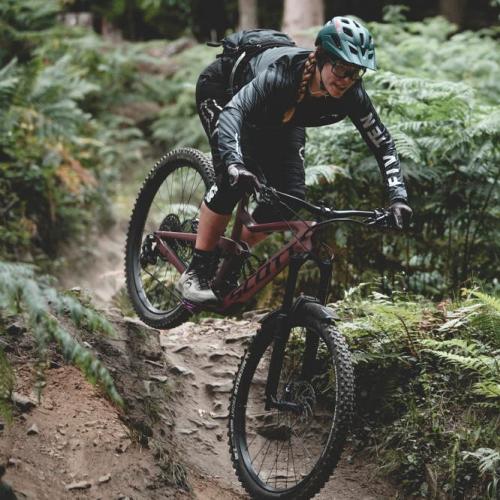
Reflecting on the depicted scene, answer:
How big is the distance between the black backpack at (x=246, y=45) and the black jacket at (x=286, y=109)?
115 millimetres

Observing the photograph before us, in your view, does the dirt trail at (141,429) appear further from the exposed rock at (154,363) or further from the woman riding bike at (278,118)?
the woman riding bike at (278,118)

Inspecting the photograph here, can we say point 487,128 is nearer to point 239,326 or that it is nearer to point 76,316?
point 239,326

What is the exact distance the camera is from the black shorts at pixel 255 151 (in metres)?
4.83

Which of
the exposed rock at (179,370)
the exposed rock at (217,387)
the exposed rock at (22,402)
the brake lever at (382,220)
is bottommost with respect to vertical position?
the exposed rock at (217,387)

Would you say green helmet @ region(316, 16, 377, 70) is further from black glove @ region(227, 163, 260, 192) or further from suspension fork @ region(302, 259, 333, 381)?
suspension fork @ region(302, 259, 333, 381)

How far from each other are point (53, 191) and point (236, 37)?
5862mm

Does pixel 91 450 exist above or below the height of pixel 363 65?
below

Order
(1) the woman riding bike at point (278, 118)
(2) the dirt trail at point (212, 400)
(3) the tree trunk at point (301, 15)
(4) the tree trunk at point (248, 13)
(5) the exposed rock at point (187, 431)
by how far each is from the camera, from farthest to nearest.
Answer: (4) the tree trunk at point (248, 13) < (3) the tree trunk at point (301, 15) < (5) the exposed rock at point (187, 431) < (2) the dirt trail at point (212, 400) < (1) the woman riding bike at point (278, 118)

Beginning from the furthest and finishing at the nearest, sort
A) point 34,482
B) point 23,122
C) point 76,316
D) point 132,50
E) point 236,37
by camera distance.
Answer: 1. point 132,50
2. point 23,122
3. point 236,37
4. point 34,482
5. point 76,316

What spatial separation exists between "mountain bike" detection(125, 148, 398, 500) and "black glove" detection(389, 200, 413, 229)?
0.09 meters

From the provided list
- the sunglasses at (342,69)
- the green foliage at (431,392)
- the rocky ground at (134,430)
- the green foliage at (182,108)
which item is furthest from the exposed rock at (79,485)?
the green foliage at (182,108)

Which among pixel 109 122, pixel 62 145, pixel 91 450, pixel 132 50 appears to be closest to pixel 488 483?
pixel 91 450

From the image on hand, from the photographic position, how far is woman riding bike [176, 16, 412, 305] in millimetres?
4129

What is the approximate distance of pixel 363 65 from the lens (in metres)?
4.06
